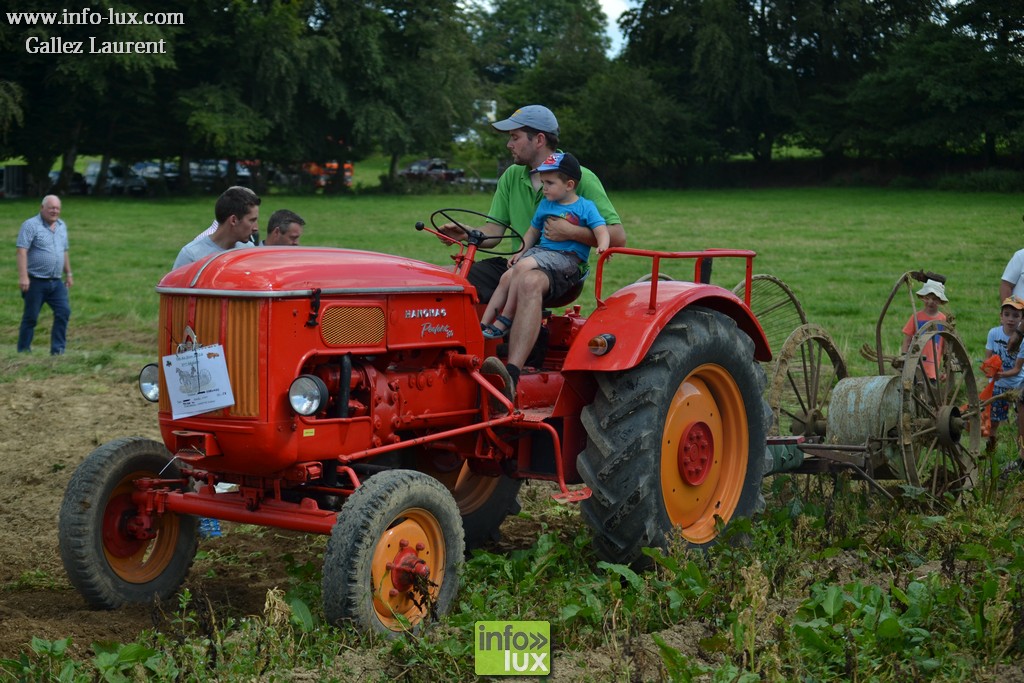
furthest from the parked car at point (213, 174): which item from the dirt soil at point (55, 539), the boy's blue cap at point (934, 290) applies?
the boy's blue cap at point (934, 290)

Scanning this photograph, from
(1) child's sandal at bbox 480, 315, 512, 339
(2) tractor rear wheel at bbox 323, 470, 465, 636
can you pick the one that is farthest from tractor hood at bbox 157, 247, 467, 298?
(2) tractor rear wheel at bbox 323, 470, 465, 636

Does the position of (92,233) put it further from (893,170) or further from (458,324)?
(893,170)

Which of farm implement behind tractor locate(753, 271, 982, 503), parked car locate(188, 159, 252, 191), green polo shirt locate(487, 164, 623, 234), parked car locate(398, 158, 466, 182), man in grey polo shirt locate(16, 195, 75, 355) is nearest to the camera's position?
green polo shirt locate(487, 164, 623, 234)

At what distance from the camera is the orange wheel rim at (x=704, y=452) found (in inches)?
204

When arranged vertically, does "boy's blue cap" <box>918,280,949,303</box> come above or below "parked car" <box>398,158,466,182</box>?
below

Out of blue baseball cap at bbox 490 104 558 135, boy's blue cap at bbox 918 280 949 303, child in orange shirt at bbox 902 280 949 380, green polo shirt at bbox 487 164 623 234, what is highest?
blue baseball cap at bbox 490 104 558 135

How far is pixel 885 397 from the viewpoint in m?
6.31

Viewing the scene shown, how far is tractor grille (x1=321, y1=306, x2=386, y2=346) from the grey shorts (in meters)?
0.94

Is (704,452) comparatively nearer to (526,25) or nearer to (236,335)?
(236,335)

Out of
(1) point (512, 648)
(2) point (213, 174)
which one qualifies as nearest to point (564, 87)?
(2) point (213, 174)

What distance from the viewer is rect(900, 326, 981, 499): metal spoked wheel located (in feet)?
20.5

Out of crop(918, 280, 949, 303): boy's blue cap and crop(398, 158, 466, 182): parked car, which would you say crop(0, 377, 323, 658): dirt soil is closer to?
crop(918, 280, 949, 303): boy's blue cap

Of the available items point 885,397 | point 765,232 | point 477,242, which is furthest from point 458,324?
point 765,232

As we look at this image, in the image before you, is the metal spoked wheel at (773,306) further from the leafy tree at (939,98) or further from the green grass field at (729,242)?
the leafy tree at (939,98)
